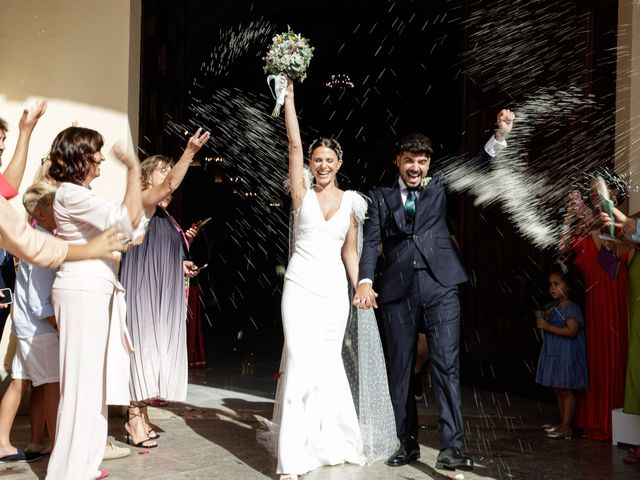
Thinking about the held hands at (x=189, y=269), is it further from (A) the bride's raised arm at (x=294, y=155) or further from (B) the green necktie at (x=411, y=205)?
(B) the green necktie at (x=411, y=205)

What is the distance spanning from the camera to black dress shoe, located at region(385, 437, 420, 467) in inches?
203

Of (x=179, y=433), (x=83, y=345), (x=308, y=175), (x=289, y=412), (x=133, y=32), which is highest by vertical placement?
(x=133, y=32)

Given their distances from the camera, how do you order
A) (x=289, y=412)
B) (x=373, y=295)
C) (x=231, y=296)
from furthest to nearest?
(x=231, y=296) → (x=373, y=295) → (x=289, y=412)

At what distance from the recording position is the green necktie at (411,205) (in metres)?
5.32

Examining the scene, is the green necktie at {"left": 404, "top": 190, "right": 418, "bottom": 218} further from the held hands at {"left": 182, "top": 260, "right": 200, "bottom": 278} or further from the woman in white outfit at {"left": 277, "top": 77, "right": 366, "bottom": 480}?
the held hands at {"left": 182, "top": 260, "right": 200, "bottom": 278}

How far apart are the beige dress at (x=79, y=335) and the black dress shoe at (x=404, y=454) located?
6.50 feet

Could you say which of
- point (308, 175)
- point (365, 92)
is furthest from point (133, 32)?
→ point (365, 92)

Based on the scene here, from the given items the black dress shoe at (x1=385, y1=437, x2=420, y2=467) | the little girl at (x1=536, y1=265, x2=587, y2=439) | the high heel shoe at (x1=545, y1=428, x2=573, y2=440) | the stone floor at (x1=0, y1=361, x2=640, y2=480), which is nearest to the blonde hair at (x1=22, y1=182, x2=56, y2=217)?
the stone floor at (x1=0, y1=361, x2=640, y2=480)

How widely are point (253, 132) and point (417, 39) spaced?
10.2 m

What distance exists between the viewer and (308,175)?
540cm

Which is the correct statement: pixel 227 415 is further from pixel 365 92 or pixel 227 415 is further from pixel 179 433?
pixel 365 92

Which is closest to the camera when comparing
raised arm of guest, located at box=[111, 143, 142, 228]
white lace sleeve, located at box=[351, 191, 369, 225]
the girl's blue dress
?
raised arm of guest, located at box=[111, 143, 142, 228]

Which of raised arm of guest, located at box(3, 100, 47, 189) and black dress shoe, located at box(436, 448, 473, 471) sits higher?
raised arm of guest, located at box(3, 100, 47, 189)

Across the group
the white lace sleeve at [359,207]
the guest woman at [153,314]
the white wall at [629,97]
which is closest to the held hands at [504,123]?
the white lace sleeve at [359,207]
